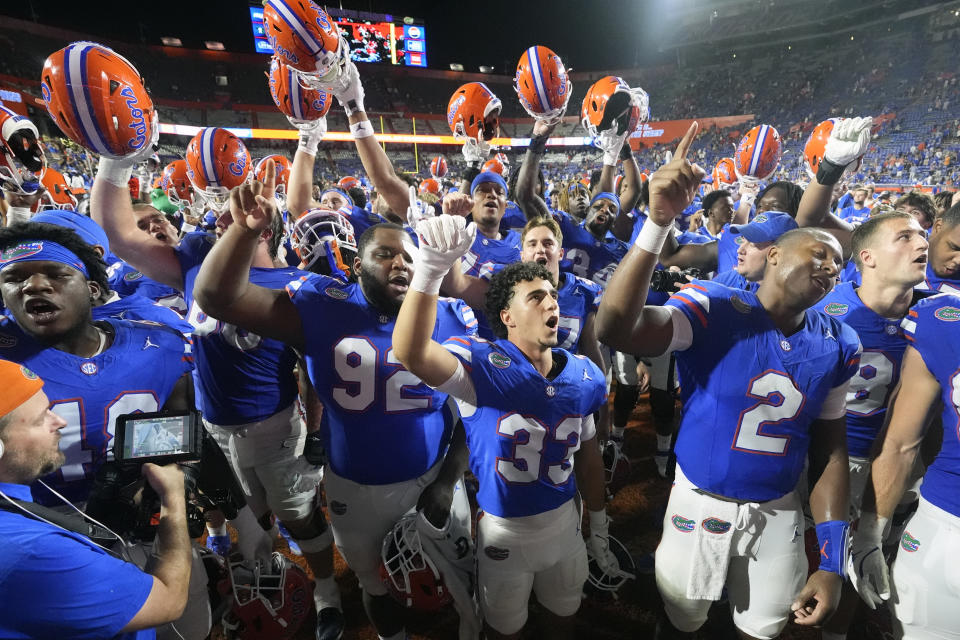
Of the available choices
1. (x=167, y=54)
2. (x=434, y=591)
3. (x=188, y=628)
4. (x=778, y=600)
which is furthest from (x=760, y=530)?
(x=167, y=54)

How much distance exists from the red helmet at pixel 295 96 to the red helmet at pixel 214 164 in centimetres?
63

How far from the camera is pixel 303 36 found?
9.92 feet

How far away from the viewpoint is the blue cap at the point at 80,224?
94.4 inches

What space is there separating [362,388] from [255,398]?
105 cm

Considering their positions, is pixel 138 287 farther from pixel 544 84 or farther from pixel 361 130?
pixel 544 84

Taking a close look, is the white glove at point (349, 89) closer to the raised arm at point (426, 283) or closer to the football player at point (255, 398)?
the football player at point (255, 398)

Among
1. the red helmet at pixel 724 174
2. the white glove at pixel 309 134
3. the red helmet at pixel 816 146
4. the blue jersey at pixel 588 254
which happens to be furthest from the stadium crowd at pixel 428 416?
the red helmet at pixel 724 174

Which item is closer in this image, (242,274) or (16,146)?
(242,274)

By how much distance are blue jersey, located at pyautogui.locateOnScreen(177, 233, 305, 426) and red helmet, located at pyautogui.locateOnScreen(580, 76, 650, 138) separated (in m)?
3.07

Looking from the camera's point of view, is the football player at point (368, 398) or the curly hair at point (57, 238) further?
the football player at point (368, 398)

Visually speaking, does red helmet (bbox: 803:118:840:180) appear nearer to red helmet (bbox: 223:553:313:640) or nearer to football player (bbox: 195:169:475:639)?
football player (bbox: 195:169:475:639)

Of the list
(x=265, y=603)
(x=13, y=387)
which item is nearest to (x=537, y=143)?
(x=13, y=387)

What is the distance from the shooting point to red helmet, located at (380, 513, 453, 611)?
2.22 metres

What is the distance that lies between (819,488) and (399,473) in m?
2.15
